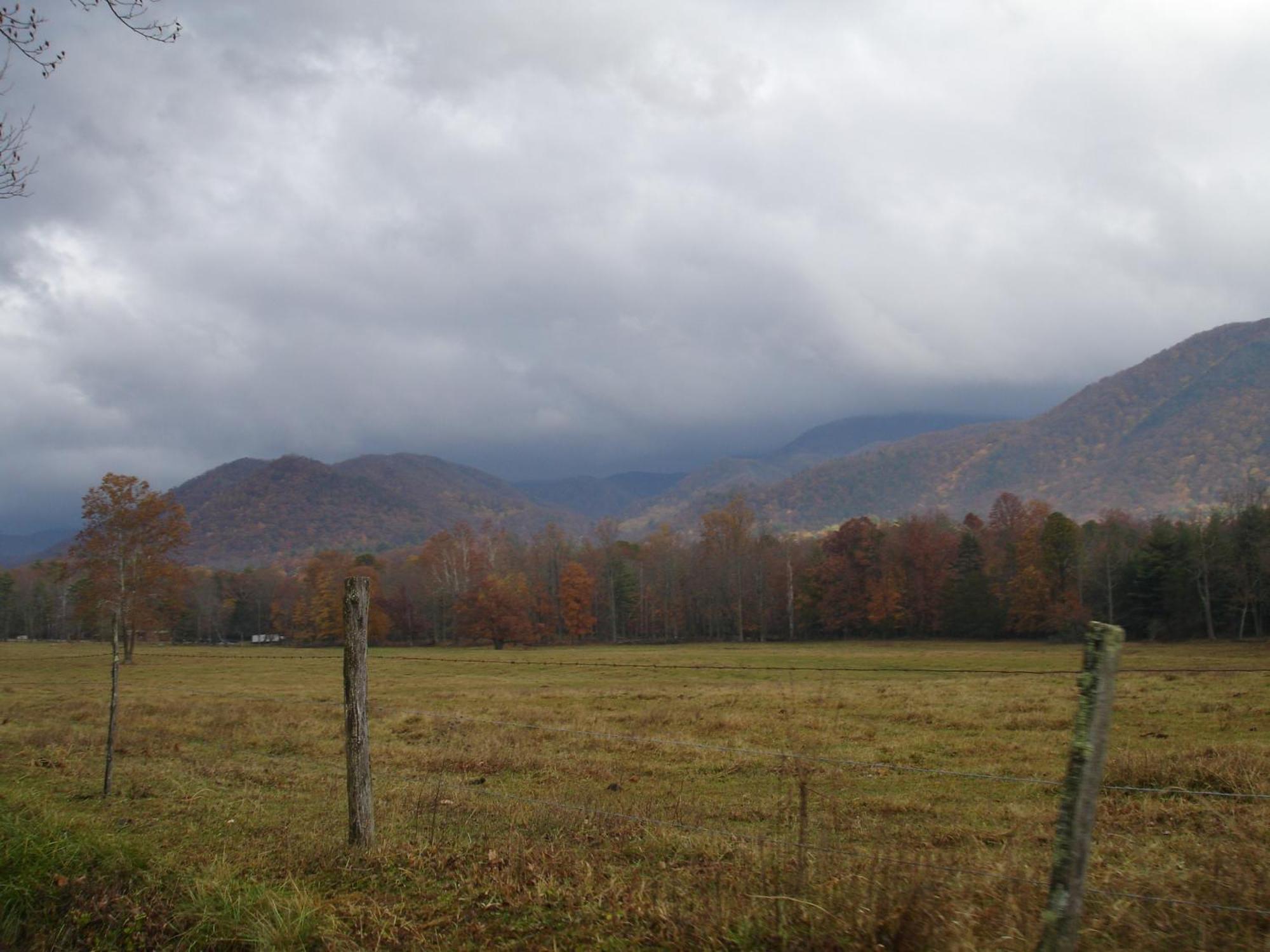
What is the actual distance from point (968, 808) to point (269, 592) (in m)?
137

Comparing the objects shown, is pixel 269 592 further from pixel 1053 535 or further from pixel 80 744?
pixel 80 744

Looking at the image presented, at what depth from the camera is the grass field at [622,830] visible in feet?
17.8

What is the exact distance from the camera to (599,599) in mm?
119625

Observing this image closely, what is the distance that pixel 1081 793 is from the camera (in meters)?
4.20

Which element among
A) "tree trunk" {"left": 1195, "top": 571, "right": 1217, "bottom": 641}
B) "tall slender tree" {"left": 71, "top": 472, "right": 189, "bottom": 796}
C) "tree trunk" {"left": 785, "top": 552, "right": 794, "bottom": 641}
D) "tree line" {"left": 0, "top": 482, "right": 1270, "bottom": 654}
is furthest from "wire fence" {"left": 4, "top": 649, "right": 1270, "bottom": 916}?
"tree trunk" {"left": 785, "top": 552, "right": 794, "bottom": 641}

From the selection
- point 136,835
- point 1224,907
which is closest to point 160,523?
point 136,835

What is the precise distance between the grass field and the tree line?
167 ft

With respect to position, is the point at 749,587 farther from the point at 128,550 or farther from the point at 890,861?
the point at 890,861

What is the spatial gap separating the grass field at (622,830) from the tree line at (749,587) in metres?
50.9

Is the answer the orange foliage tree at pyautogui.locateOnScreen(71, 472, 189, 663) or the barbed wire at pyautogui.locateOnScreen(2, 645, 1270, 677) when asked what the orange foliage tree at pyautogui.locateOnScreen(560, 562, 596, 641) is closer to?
the barbed wire at pyautogui.locateOnScreen(2, 645, 1270, 677)

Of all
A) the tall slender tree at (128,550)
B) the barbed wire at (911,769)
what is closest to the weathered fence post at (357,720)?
the barbed wire at (911,769)

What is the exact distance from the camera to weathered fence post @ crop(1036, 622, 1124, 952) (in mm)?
4137

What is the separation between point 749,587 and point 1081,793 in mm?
106297

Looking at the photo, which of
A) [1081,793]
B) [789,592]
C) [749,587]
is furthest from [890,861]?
[749,587]
